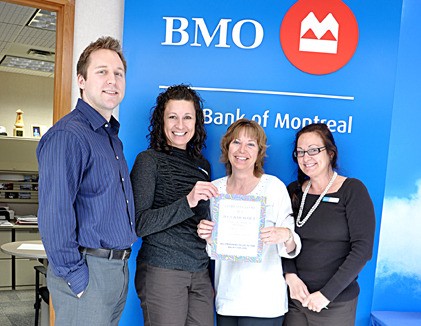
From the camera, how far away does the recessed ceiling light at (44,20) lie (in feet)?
15.2

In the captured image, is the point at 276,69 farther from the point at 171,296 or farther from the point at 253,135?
the point at 171,296

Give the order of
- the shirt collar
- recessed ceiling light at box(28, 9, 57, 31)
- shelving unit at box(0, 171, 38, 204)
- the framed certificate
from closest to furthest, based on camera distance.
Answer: the shirt collar
the framed certificate
recessed ceiling light at box(28, 9, 57, 31)
shelving unit at box(0, 171, 38, 204)

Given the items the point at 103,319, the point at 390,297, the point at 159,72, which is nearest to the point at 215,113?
the point at 159,72

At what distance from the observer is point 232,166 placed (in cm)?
221

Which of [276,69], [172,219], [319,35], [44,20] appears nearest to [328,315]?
[172,219]

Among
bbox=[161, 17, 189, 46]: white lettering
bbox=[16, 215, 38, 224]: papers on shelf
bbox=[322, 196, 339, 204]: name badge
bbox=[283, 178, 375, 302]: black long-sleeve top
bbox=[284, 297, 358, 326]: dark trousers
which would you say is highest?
bbox=[161, 17, 189, 46]: white lettering

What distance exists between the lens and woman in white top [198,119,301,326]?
2.03 m

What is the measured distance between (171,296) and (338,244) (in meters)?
0.83

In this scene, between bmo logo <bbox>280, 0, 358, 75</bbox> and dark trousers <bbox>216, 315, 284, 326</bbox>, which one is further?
bmo logo <bbox>280, 0, 358, 75</bbox>

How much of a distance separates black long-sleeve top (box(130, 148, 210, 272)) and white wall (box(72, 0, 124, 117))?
0.74 metres

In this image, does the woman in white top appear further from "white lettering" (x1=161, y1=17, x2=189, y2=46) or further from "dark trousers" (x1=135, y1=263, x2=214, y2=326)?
"white lettering" (x1=161, y1=17, x2=189, y2=46)

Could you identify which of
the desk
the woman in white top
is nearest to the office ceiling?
the woman in white top

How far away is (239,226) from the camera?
6.48 ft

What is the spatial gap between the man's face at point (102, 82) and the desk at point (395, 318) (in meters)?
1.98
